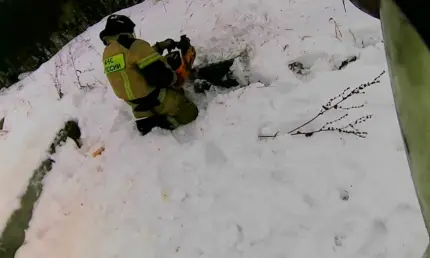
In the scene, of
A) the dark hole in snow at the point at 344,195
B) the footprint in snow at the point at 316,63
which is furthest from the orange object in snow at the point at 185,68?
the dark hole in snow at the point at 344,195

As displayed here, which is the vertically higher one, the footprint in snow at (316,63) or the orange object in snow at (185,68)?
the orange object in snow at (185,68)

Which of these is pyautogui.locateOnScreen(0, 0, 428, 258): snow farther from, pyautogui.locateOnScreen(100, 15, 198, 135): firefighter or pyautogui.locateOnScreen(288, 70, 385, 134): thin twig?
pyautogui.locateOnScreen(100, 15, 198, 135): firefighter

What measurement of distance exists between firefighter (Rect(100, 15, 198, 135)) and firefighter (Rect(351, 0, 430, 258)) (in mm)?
3664

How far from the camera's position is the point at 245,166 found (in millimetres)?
4375

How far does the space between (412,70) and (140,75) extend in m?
3.85

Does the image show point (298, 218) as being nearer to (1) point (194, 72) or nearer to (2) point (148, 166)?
(2) point (148, 166)

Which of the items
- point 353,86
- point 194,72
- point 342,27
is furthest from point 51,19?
point 353,86

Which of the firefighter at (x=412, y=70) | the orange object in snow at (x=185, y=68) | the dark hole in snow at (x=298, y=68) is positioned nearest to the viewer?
the firefighter at (x=412, y=70)

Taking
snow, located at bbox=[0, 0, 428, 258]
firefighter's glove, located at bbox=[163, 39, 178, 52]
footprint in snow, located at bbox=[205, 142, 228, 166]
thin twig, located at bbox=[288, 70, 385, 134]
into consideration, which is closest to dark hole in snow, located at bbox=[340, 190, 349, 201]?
snow, located at bbox=[0, 0, 428, 258]

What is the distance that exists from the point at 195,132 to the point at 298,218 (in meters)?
1.35

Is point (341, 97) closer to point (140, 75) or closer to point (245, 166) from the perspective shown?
point (245, 166)

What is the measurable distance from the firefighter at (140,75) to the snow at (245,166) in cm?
22

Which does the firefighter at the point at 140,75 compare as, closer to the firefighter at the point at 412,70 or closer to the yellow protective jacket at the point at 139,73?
the yellow protective jacket at the point at 139,73

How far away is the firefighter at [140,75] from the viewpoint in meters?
4.41
